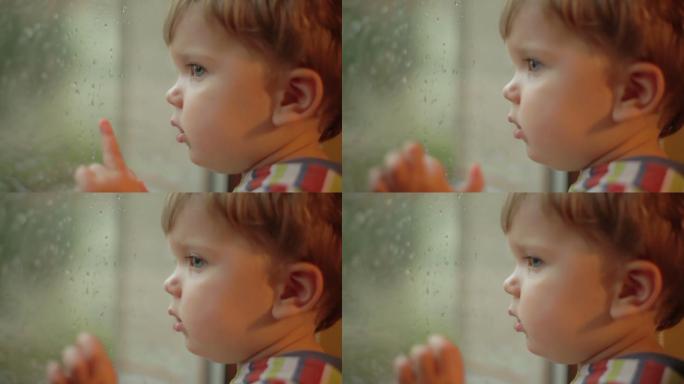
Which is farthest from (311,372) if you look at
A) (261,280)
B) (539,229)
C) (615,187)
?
(615,187)

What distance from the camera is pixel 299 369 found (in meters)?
1.30

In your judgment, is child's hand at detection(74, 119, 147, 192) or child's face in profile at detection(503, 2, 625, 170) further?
child's hand at detection(74, 119, 147, 192)

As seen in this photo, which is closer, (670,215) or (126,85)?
(670,215)

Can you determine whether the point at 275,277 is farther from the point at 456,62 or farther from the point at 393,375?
the point at 456,62

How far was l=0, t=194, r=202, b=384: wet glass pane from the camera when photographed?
133cm

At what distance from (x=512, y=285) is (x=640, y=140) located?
0.24 meters

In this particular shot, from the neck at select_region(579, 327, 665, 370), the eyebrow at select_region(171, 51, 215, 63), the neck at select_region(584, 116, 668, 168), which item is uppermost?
the eyebrow at select_region(171, 51, 215, 63)

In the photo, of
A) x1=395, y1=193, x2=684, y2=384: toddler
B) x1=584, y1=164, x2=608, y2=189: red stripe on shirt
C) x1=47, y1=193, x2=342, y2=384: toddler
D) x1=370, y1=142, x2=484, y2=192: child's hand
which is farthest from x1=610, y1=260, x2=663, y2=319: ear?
x1=47, y1=193, x2=342, y2=384: toddler

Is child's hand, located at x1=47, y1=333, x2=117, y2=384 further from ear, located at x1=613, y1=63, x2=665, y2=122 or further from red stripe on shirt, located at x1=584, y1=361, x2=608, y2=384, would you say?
ear, located at x1=613, y1=63, x2=665, y2=122

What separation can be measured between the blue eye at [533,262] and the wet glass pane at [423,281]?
0.03 metres

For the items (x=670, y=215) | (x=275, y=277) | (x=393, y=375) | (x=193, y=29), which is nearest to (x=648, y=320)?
(x=670, y=215)

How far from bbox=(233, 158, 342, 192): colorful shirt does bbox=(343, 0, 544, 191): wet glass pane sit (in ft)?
0.06

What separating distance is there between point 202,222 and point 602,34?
0.55 metres

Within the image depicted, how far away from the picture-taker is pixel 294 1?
50.3 inches
